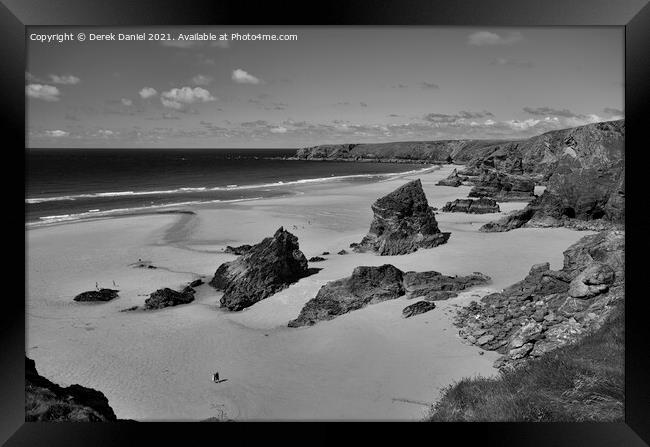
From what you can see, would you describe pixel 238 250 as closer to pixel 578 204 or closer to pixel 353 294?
pixel 353 294

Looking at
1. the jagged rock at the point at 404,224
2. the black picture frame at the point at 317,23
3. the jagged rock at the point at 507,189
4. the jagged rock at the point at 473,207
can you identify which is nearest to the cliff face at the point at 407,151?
the jagged rock at the point at 507,189

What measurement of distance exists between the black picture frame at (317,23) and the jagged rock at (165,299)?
5.84 meters

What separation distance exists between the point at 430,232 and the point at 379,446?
10589mm

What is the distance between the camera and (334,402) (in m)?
7.30

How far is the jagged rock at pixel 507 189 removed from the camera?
93.7ft

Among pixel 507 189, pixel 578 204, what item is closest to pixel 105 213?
pixel 507 189

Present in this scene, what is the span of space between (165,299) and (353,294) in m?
5.03

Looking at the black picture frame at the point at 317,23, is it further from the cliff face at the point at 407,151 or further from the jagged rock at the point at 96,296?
the cliff face at the point at 407,151

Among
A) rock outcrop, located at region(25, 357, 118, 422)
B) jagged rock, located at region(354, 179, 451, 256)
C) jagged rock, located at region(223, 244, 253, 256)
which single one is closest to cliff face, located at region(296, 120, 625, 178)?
jagged rock, located at region(354, 179, 451, 256)

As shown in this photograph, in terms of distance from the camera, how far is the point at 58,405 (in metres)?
5.92
